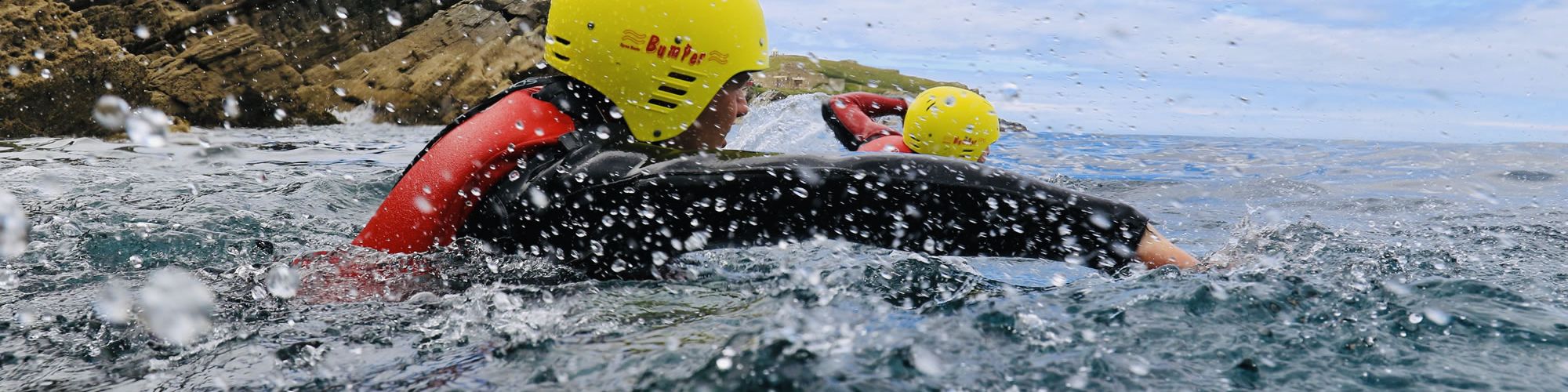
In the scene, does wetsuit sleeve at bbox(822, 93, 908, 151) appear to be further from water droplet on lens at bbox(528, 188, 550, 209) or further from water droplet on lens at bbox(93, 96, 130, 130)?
water droplet on lens at bbox(93, 96, 130, 130)

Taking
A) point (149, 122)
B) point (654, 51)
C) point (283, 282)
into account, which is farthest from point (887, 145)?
point (149, 122)

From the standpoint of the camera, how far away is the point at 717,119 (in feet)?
9.70

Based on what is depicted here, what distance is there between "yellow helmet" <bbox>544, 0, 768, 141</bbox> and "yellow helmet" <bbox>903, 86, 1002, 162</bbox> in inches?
136

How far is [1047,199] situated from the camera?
2.21 metres

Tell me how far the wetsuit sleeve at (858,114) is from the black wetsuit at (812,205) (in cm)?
431

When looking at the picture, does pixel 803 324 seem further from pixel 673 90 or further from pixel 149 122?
pixel 149 122

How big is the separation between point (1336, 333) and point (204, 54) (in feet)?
88.9

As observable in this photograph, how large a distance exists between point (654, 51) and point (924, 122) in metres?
3.80

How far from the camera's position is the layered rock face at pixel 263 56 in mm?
18766

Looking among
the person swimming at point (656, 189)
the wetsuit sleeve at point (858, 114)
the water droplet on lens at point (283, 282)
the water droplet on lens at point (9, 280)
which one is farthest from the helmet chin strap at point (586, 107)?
the wetsuit sleeve at point (858, 114)

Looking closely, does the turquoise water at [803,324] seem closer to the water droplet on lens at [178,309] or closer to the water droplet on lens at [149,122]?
the water droplet on lens at [178,309]

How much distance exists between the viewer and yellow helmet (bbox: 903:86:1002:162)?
20.0ft

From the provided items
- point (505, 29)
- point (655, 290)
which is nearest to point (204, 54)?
point (505, 29)

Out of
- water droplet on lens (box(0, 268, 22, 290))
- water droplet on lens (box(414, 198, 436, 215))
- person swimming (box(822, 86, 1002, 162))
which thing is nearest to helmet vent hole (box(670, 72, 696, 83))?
water droplet on lens (box(414, 198, 436, 215))
